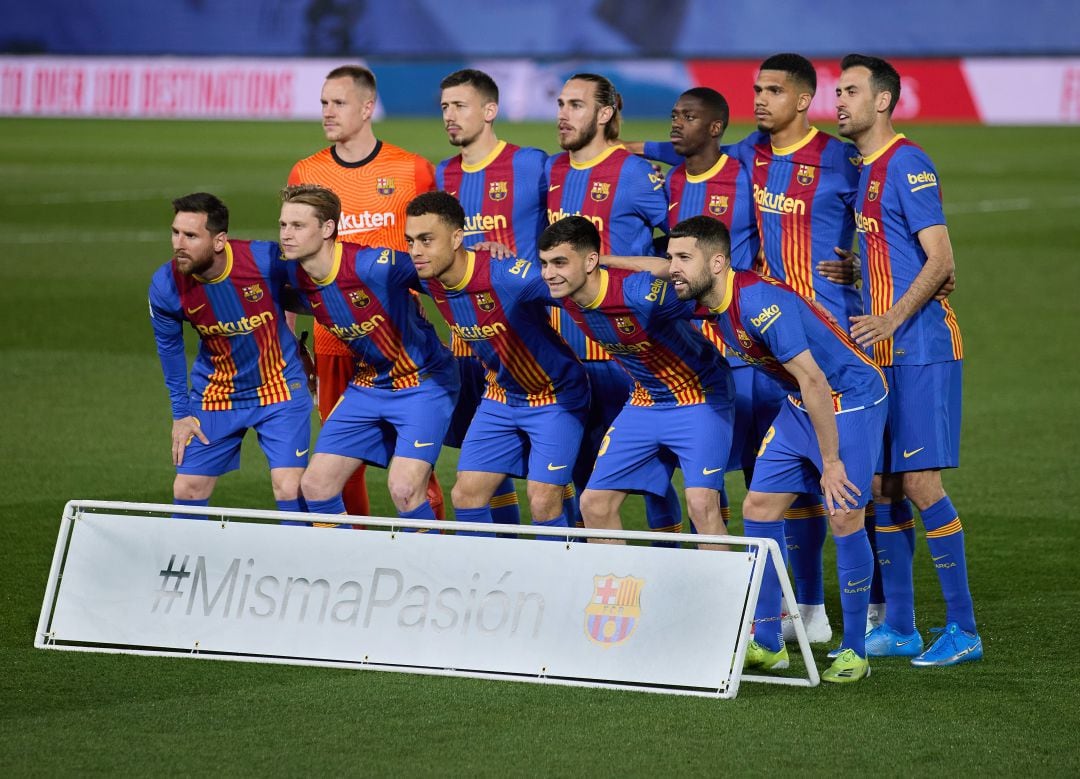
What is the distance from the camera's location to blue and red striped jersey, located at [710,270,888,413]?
20.9ft

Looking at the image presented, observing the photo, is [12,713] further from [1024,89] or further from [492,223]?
[1024,89]

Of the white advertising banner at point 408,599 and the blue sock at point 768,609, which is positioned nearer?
A: the white advertising banner at point 408,599

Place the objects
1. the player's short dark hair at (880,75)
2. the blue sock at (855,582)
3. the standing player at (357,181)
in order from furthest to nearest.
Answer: the standing player at (357,181) < the player's short dark hair at (880,75) < the blue sock at (855,582)

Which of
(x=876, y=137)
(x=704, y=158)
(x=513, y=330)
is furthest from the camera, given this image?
(x=704, y=158)

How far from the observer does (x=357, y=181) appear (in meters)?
8.43

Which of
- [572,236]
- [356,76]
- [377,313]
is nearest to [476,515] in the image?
[377,313]

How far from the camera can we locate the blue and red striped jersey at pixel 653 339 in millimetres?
6957

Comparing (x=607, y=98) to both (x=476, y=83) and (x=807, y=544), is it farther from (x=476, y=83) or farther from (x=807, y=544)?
(x=807, y=544)

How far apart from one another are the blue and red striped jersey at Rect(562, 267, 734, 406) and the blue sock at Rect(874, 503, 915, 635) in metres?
0.83

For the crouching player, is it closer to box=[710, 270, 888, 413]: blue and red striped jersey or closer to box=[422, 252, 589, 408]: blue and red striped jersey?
box=[710, 270, 888, 413]: blue and red striped jersey

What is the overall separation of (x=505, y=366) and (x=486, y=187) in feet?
3.61

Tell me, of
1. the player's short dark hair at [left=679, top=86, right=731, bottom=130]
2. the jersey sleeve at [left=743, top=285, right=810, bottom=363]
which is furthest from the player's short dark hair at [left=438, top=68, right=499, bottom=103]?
the jersey sleeve at [left=743, top=285, right=810, bottom=363]

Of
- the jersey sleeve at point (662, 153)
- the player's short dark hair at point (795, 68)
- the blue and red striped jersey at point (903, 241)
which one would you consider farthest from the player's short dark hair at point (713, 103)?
the blue and red striped jersey at point (903, 241)

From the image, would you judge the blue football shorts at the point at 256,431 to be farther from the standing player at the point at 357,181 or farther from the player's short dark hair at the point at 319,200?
the player's short dark hair at the point at 319,200
